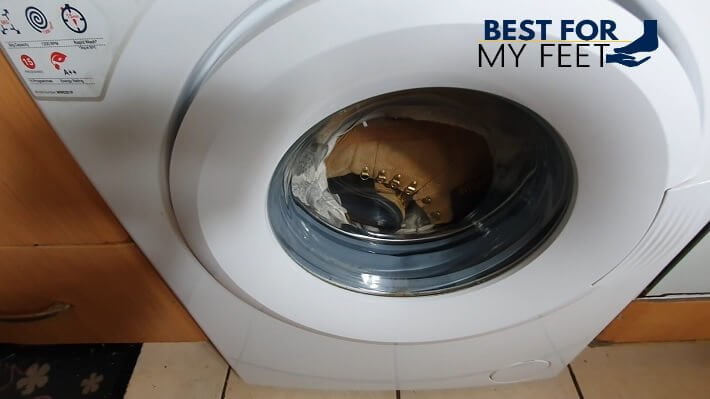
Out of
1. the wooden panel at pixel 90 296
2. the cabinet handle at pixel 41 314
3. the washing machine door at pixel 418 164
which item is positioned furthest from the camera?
the cabinet handle at pixel 41 314

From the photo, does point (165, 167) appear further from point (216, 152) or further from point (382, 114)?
point (382, 114)

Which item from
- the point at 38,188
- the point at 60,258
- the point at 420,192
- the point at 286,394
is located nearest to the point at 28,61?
the point at 38,188

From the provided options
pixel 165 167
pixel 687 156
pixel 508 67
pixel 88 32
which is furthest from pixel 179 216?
pixel 687 156

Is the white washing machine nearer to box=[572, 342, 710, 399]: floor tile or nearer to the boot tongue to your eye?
the boot tongue

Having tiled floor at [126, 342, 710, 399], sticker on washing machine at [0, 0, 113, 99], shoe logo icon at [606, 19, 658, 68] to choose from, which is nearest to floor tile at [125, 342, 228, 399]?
tiled floor at [126, 342, 710, 399]

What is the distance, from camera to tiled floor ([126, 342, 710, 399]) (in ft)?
2.61

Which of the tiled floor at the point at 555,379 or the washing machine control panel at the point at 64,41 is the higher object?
the washing machine control panel at the point at 64,41

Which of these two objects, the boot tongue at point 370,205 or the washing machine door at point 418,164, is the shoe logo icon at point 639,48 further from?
the boot tongue at point 370,205

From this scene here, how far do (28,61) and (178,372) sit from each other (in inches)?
24.9

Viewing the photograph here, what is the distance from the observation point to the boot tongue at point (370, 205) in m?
0.59

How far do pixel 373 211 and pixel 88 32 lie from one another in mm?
368

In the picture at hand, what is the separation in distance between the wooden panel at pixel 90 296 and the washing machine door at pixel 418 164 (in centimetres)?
18

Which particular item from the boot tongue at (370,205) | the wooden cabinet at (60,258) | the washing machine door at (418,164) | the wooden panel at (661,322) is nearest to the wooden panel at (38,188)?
the wooden cabinet at (60,258)

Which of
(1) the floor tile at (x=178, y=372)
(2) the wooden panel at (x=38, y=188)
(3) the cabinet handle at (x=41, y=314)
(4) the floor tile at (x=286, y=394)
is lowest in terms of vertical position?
(4) the floor tile at (x=286, y=394)
